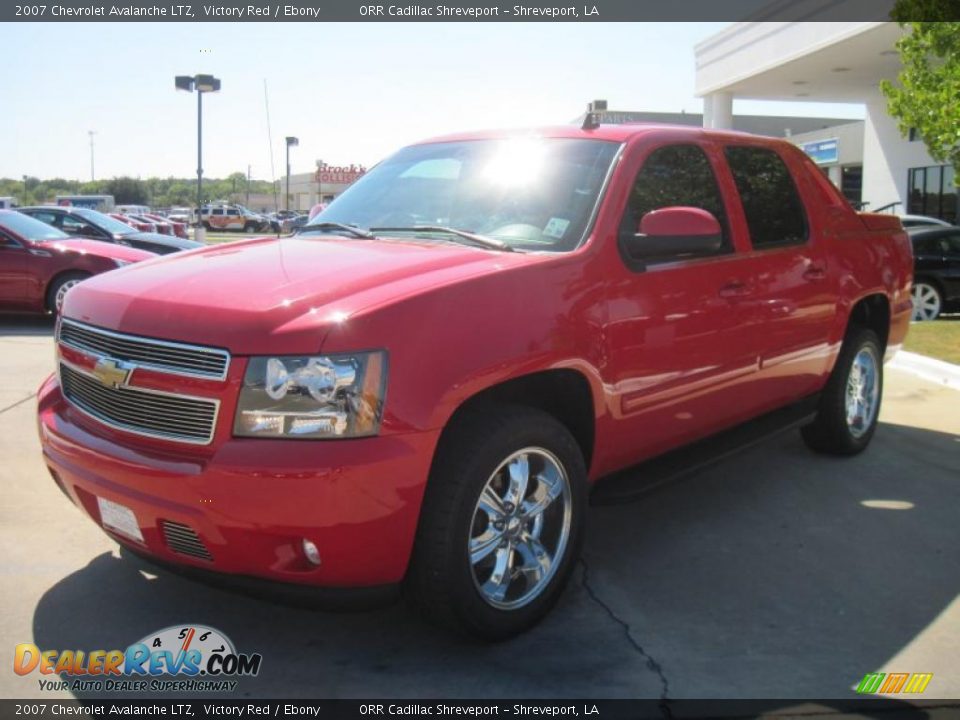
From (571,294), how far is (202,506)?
5.19ft

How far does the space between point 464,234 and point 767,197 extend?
2.08m

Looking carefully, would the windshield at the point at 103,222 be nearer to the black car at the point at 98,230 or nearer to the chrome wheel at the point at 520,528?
the black car at the point at 98,230

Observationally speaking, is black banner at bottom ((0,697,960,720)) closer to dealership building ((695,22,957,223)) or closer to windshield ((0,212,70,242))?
windshield ((0,212,70,242))

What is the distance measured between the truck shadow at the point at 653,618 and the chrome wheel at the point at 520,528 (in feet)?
0.67

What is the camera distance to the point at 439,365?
9.99ft

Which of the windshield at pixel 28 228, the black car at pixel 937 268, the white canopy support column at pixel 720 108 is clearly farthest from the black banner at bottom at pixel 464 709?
the white canopy support column at pixel 720 108

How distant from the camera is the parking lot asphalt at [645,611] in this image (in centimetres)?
321

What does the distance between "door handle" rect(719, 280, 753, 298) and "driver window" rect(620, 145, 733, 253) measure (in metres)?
0.18

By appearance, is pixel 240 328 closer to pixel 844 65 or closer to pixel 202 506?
pixel 202 506

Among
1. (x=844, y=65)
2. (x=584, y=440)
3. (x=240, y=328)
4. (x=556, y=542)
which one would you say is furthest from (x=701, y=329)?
(x=844, y=65)

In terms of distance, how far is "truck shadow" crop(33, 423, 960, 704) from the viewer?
3197 mm

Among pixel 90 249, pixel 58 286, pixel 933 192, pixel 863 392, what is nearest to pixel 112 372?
pixel 863 392

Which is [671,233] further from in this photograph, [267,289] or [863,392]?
[863,392]

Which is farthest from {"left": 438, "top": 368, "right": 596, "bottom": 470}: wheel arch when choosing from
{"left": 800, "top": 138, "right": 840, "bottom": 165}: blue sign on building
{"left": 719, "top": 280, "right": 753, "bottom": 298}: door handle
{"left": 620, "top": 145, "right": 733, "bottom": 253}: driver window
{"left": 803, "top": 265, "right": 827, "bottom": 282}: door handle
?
{"left": 800, "top": 138, "right": 840, "bottom": 165}: blue sign on building
